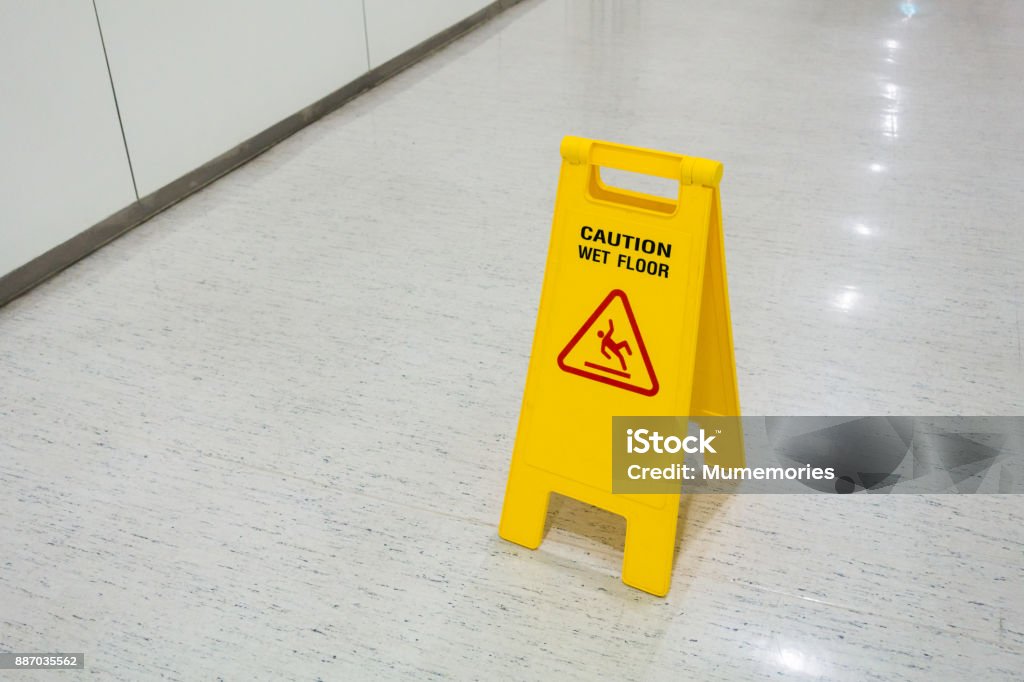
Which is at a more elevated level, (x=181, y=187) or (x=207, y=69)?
(x=207, y=69)

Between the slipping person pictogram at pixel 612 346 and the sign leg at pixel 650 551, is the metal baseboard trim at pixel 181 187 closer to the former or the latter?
the slipping person pictogram at pixel 612 346

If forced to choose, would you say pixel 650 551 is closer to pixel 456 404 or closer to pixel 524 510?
pixel 524 510

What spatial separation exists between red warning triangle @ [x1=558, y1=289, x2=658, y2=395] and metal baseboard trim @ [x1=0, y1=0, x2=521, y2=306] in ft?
6.93

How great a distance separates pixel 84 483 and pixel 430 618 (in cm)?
99

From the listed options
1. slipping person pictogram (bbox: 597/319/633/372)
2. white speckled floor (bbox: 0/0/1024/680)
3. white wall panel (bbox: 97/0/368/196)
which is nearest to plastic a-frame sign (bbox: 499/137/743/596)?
slipping person pictogram (bbox: 597/319/633/372)

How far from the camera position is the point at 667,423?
1.90 metres

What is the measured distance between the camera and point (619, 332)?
6.29ft

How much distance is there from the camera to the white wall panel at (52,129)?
300 centimetres

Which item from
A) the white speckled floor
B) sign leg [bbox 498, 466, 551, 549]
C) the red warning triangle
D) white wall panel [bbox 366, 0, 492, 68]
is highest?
the red warning triangle

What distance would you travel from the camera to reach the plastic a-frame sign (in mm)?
1834

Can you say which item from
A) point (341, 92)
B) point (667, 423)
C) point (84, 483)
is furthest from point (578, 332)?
point (341, 92)

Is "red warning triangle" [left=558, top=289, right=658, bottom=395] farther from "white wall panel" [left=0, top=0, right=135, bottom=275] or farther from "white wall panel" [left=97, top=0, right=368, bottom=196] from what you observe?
"white wall panel" [left=97, top=0, right=368, bottom=196]

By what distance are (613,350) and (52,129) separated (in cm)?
227

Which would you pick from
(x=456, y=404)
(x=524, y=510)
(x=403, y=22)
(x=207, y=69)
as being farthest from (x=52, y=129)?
(x=403, y=22)
